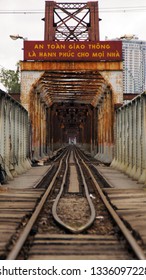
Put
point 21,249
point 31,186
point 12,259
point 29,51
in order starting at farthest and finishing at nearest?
point 29,51 < point 31,186 < point 21,249 < point 12,259

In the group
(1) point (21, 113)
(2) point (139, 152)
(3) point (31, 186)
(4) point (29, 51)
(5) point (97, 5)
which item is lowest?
(3) point (31, 186)

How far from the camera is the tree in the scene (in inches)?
2960

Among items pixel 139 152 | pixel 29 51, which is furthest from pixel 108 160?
pixel 139 152

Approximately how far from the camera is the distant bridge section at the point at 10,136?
11.7 m

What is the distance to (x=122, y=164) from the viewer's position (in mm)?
16562

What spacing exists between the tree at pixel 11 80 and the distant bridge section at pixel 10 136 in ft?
196

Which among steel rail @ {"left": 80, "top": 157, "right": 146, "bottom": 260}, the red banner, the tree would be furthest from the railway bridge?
the tree

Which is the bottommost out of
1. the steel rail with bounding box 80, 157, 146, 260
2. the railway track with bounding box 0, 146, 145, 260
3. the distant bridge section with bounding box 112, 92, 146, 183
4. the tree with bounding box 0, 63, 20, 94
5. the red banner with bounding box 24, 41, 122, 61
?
the railway track with bounding box 0, 146, 145, 260

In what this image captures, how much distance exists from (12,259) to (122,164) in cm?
1269

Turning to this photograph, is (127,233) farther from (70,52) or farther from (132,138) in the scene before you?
(70,52)

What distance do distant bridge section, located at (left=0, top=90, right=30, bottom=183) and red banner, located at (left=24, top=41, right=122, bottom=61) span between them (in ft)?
19.0

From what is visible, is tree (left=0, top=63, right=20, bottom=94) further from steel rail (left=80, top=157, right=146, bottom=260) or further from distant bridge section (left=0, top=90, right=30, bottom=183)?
steel rail (left=80, top=157, right=146, bottom=260)
